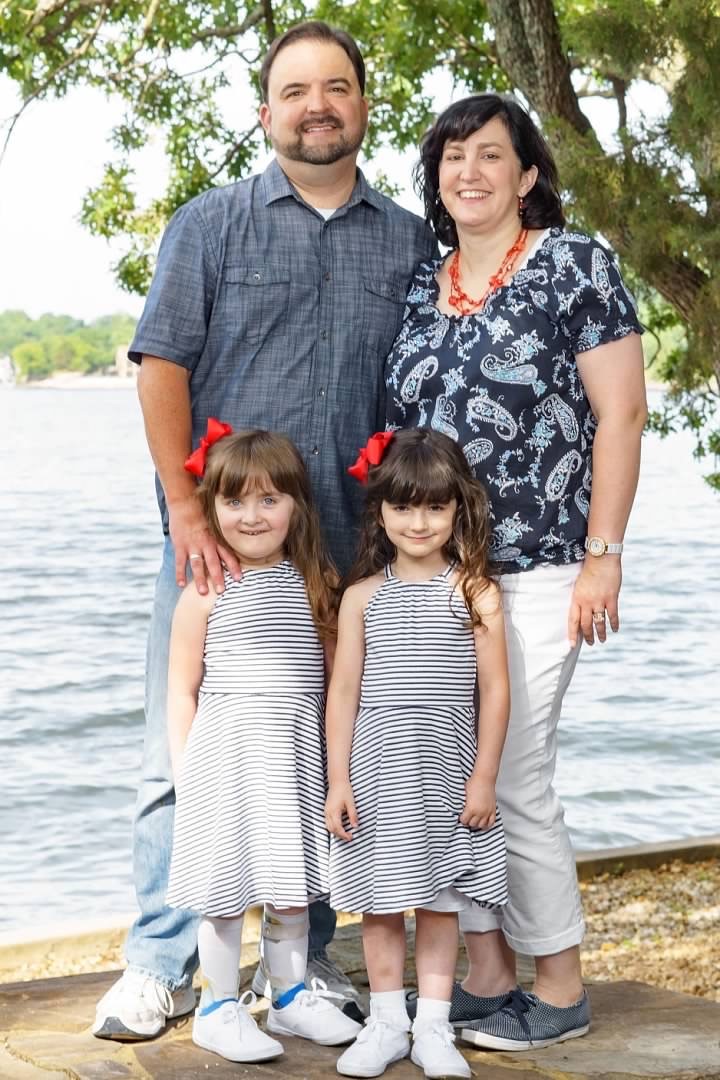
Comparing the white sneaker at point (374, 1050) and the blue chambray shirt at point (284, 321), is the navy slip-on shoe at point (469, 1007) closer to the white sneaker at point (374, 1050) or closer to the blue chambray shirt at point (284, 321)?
the white sneaker at point (374, 1050)

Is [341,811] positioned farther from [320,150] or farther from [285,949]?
[320,150]

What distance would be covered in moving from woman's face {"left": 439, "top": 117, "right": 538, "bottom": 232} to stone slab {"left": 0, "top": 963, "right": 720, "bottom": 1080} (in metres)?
1.63

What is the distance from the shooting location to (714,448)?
5.38 metres

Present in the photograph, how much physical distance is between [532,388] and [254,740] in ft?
2.84

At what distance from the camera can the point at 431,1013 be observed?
8.92 feet

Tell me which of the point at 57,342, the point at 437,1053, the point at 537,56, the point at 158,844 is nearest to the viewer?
the point at 437,1053

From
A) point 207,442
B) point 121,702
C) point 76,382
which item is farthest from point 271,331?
point 76,382

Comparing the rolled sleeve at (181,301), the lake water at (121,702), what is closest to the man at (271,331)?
the rolled sleeve at (181,301)

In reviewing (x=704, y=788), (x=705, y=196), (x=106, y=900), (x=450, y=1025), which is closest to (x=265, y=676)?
(x=450, y=1025)

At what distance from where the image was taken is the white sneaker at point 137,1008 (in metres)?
2.88

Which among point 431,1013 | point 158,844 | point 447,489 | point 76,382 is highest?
point 76,382

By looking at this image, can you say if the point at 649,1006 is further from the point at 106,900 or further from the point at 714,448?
the point at 106,900

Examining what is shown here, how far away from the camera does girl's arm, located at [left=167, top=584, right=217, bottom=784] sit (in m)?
2.84

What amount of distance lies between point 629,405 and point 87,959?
277cm
